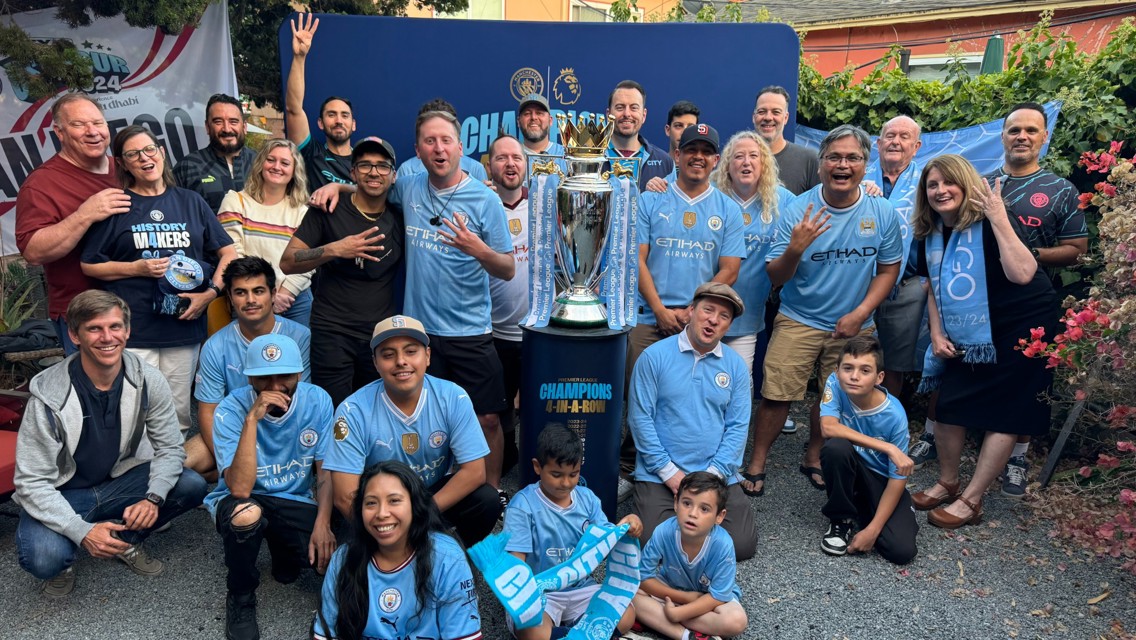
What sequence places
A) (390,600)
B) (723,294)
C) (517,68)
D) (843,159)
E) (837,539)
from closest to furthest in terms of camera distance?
1. (390,600)
2. (723,294)
3. (837,539)
4. (843,159)
5. (517,68)

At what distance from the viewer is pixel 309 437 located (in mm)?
3402

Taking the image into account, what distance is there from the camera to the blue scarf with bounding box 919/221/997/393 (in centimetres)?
408

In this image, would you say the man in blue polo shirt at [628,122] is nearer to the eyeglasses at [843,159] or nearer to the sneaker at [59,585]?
the eyeglasses at [843,159]

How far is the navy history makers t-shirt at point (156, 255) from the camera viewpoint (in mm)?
3795

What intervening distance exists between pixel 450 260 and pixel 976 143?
12.5ft

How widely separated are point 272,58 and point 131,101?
4.23 feet

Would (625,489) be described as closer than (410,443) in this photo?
No

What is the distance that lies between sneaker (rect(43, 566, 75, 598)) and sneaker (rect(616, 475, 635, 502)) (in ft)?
8.21

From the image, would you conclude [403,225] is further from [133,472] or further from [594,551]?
[594,551]

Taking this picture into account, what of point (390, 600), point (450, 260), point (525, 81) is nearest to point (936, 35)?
point (525, 81)

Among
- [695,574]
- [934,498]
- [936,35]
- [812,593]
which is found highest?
[936,35]

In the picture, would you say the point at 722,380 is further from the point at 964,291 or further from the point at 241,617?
the point at 241,617

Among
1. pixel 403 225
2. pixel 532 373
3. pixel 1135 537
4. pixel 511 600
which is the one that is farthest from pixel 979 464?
pixel 403 225

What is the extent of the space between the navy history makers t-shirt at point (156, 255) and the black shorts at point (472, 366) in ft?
3.89
